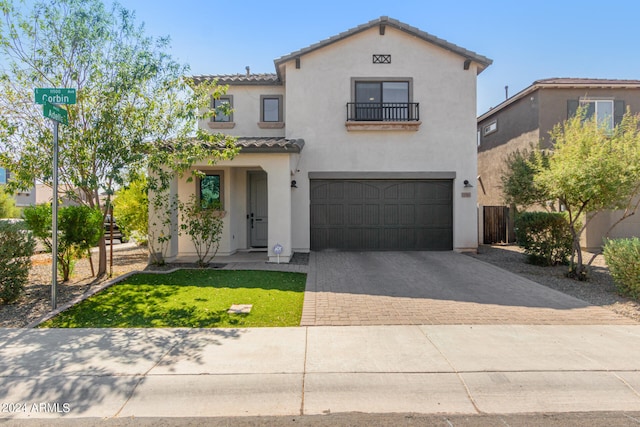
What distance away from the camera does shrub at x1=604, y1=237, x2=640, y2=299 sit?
6.40 metres

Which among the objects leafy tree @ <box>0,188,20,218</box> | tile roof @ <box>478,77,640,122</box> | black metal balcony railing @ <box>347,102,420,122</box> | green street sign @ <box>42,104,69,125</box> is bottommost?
leafy tree @ <box>0,188,20,218</box>

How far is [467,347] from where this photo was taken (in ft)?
14.3

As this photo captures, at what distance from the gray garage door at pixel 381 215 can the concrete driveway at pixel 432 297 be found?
2044mm

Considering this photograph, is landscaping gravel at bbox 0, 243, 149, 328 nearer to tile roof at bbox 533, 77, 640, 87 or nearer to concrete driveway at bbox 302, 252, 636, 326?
concrete driveway at bbox 302, 252, 636, 326

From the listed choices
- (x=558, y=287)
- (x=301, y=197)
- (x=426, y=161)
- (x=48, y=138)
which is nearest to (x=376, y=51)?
(x=426, y=161)

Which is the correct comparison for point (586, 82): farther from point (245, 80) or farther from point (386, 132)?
point (245, 80)

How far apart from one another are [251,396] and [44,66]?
7.49 m

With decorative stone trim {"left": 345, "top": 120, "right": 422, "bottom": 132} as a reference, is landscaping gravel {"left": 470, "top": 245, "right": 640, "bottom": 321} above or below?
below

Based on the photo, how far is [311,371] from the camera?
376 centimetres

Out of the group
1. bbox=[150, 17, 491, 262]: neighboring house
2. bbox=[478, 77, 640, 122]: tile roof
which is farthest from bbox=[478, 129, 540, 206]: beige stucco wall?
bbox=[150, 17, 491, 262]: neighboring house

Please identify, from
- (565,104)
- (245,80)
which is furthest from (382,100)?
(565,104)

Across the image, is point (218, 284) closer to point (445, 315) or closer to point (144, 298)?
point (144, 298)

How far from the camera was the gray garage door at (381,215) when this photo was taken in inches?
469

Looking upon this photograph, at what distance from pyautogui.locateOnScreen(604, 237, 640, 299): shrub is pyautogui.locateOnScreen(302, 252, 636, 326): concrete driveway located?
1026mm
